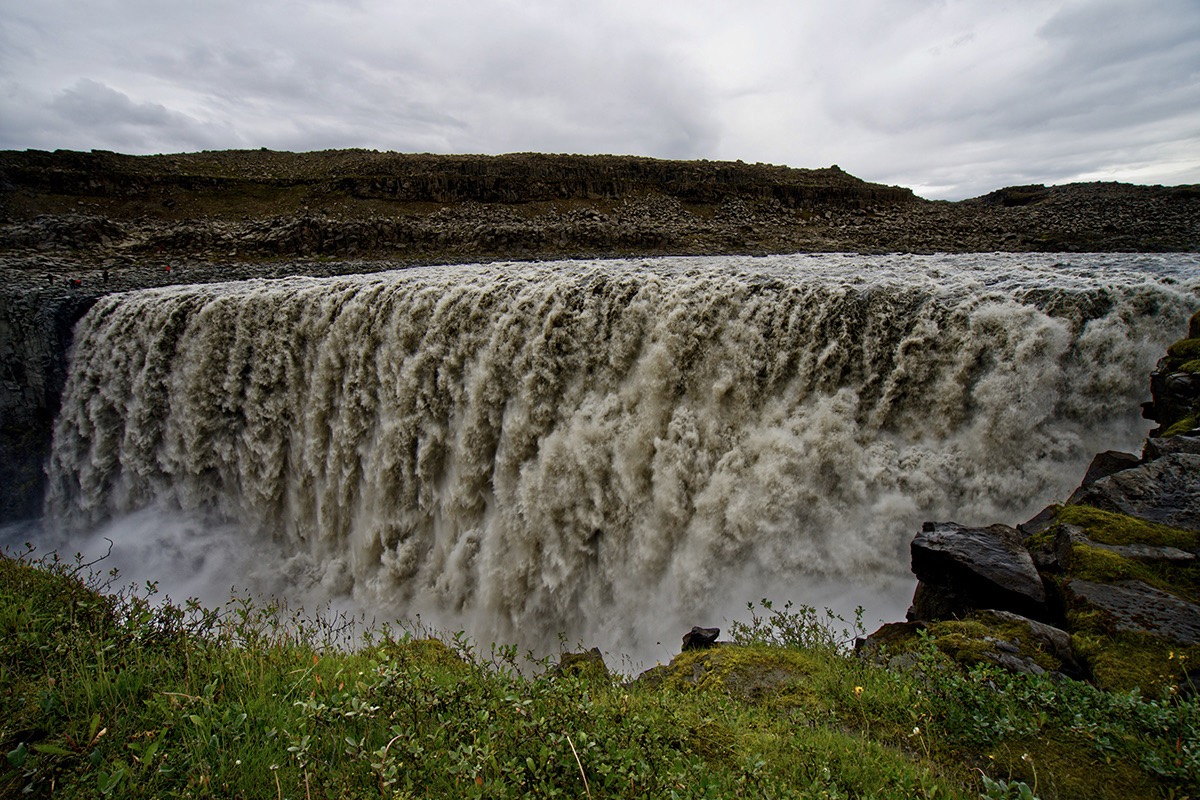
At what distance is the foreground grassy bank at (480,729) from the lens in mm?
2406

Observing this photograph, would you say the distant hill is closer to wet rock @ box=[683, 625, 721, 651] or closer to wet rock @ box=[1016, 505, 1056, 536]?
wet rock @ box=[1016, 505, 1056, 536]

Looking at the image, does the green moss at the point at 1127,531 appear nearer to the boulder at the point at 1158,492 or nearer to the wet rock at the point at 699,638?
the boulder at the point at 1158,492

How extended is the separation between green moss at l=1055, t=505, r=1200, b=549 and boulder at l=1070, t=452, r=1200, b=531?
0.40ft

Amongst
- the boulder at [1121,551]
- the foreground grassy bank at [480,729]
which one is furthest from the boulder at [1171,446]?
the foreground grassy bank at [480,729]

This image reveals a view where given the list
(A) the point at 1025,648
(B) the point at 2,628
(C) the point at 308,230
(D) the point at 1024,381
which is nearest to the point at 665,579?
(A) the point at 1025,648

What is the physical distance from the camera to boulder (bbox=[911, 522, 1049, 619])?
192 inches

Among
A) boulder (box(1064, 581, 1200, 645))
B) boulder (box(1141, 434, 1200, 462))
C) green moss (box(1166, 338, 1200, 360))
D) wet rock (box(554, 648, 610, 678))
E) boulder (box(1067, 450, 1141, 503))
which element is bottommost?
wet rock (box(554, 648, 610, 678))

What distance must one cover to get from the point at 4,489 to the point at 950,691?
2355cm

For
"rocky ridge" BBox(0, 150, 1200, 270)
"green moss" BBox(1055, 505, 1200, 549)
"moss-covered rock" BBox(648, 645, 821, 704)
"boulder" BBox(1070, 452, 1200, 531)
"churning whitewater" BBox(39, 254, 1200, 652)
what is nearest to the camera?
"moss-covered rock" BBox(648, 645, 821, 704)

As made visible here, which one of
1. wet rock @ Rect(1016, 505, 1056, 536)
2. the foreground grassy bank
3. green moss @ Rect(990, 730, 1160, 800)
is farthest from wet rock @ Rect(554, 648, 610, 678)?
wet rock @ Rect(1016, 505, 1056, 536)

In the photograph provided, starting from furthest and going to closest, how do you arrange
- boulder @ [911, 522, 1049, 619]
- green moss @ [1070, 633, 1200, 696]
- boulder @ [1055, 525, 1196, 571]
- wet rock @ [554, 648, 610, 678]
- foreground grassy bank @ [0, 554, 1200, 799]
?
boulder @ [911, 522, 1049, 619] < boulder @ [1055, 525, 1196, 571] < wet rock @ [554, 648, 610, 678] < green moss @ [1070, 633, 1200, 696] < foreground grassy bank @ [0, 554, 1200, 799]

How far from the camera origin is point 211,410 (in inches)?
546

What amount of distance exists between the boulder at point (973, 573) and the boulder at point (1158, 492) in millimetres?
871

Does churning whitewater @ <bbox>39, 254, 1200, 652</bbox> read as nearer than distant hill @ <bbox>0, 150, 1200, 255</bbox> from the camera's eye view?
Answer: Yes
